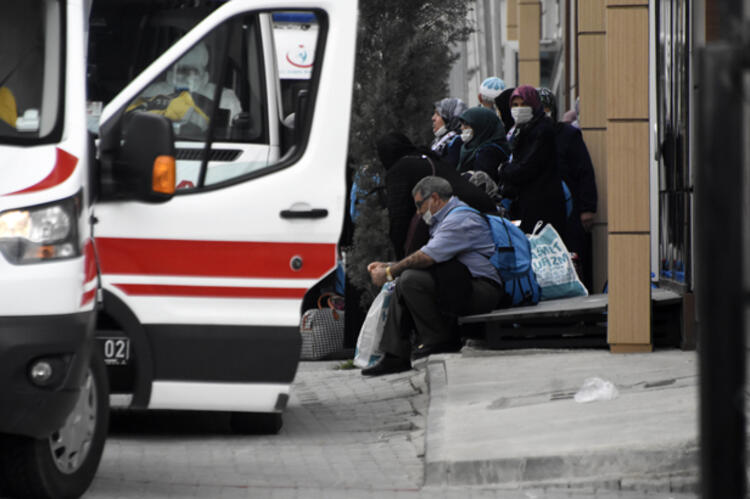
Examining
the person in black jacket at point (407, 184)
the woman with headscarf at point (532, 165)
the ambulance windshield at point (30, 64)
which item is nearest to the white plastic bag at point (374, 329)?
the person in black jacket at point (407, 184)

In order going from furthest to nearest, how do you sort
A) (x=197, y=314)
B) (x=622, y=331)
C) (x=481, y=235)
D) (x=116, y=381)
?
(x=481, y=235) → (x=622, y=331) → (x=116, y=381) → (x=197, y=314)

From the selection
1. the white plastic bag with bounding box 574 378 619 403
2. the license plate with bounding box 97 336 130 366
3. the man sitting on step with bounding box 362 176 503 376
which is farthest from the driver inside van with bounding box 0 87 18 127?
the man sitting on step with bounding box 362 176 503 376

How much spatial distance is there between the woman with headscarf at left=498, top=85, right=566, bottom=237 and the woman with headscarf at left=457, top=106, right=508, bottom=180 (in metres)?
0.41

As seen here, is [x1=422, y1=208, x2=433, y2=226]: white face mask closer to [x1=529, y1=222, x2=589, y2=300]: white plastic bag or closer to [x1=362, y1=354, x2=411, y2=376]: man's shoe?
[x1=529, y1=222, x2=589, y2=300]: white plastic bag

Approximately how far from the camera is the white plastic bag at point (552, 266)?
10289 millimetres

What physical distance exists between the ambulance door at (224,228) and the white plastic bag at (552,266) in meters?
3.89

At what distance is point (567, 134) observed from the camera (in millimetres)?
11125

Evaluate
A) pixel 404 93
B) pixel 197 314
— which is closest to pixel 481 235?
pixel 404 93

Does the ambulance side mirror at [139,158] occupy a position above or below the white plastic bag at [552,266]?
above

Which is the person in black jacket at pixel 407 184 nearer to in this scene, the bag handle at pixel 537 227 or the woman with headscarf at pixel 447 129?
the bag handle at pixel 537 227

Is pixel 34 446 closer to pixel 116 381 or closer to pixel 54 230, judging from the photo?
pixel 54 230

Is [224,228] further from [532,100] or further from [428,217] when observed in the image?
[532,100]

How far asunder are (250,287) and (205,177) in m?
0.57

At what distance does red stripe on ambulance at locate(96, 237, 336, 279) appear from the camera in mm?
6285
